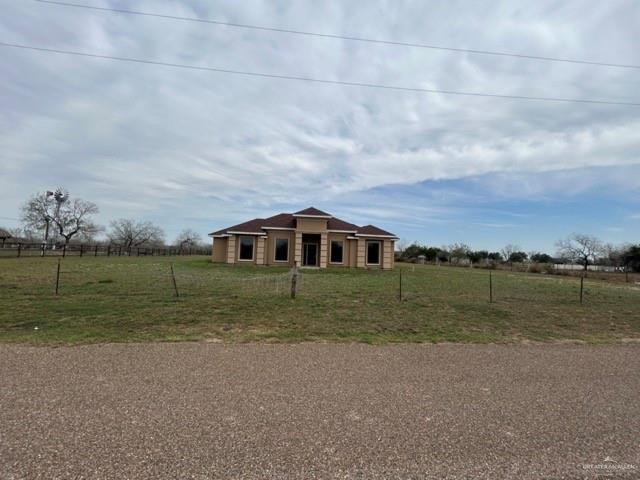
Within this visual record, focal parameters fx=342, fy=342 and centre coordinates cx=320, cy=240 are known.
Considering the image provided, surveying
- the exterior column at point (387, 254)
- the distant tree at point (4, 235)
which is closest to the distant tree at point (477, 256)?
the exterior column at point (387, 254)

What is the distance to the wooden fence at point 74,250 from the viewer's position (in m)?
34.2

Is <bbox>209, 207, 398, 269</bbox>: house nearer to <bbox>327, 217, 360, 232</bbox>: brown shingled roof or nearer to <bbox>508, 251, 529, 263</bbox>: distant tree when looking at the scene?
<bbox>327, 217, 360, 232</bbox>: brown shingled roof

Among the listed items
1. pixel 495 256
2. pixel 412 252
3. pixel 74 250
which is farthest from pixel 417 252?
pixel 74 250

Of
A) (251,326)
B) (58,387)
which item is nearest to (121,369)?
(58,387)

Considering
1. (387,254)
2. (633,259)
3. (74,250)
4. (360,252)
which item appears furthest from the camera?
(633,259)

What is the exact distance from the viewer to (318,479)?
7.34 ft

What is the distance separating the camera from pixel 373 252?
2727 centimetres

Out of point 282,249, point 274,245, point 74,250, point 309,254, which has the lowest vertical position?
point 74,250

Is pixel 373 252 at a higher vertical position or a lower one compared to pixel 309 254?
higher

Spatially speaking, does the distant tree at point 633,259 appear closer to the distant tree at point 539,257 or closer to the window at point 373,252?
the distant tree at point 539,257

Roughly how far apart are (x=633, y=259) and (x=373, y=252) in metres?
39.3

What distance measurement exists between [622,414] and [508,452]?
165cm

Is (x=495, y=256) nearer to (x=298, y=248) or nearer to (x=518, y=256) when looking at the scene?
(x=518, y=256)

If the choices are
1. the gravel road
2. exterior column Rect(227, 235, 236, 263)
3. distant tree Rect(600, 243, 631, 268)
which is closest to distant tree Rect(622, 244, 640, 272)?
distant tree Rect(600, 243, 631, 268)
